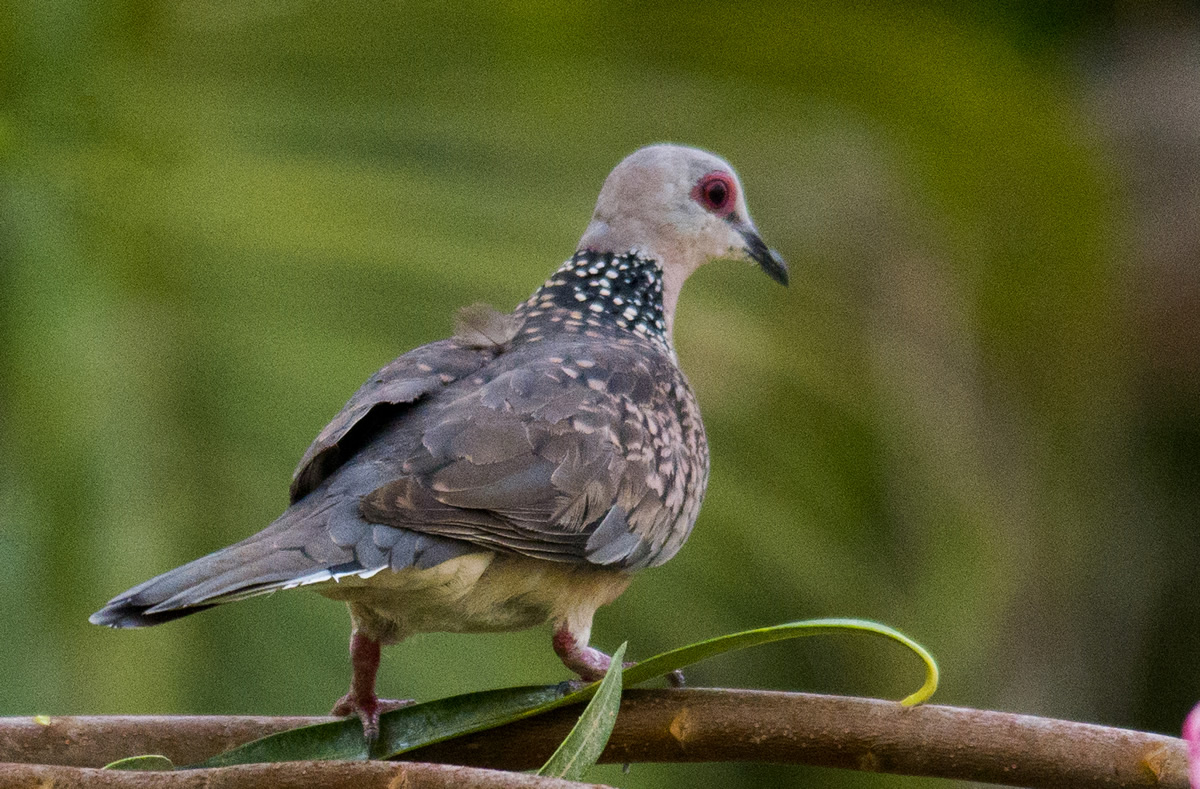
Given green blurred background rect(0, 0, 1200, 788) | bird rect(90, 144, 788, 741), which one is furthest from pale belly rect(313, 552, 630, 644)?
green blurred background rect(0, 0, 1200, 788)

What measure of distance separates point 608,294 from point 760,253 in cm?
32

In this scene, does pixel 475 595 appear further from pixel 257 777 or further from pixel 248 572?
pixel 257 777

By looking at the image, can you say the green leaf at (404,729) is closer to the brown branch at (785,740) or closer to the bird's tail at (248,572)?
the brown branch at (785,740)

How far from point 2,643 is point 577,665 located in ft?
4.06

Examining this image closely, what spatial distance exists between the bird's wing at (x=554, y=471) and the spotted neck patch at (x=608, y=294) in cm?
24

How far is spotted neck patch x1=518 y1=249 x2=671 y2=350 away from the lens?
242 centimetres

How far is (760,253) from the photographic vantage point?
102 inches

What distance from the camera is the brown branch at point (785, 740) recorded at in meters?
1.41

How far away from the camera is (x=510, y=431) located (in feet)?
6.20

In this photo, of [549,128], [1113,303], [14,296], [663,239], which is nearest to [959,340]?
[1113,303]

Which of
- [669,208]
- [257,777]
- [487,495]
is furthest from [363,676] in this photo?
[669,208]

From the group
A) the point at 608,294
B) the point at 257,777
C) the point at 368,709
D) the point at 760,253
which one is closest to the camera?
the point at 257,777

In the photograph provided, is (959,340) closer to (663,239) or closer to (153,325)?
(663,239)

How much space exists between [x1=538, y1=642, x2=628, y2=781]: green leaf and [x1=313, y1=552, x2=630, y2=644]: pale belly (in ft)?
1.30
